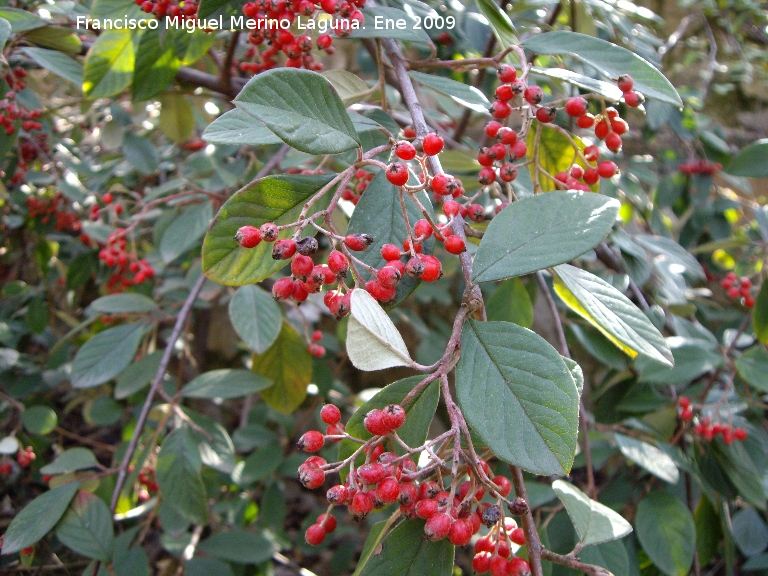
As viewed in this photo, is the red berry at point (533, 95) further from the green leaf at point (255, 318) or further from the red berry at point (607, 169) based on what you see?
the green leaf at point (255, 318)

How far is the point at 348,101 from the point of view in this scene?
959mm

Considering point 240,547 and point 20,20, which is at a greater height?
point 20,20

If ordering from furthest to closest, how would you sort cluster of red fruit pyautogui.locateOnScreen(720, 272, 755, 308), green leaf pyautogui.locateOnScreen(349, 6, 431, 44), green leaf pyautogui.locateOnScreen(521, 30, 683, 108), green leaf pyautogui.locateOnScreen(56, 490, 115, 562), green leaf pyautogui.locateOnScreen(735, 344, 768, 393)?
cluster of red fruit pyautogui.locateOnScreen(720, 272, 755, 308) < green leaf pyautogui.locateOnScreen(735, 344, 768, 393) < green leaf pyautogui.locateOnScreen(56, 490, 115, 562) < green leaf pyautogui.locateOnScreen(349, 6, 431, 44) < green leaf pyautogui.locateOnScreen(521, 30, 683, 108)

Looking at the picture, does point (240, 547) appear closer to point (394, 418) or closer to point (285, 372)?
point (285, 372)

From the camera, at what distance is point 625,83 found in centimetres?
71

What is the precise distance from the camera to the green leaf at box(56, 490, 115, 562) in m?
1.06

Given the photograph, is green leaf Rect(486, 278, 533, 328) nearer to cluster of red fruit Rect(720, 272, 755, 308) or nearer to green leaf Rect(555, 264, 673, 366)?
green leaf Rect(555, 264, 673, 366)

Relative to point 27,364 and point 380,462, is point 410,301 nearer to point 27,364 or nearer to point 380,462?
point 27,364

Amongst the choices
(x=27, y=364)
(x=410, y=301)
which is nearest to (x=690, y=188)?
(x=410, y=301)

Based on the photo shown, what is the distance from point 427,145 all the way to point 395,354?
0.81ft

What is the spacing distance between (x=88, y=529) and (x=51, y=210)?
4.43 ft

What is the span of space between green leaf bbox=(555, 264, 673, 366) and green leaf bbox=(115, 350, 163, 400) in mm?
1173

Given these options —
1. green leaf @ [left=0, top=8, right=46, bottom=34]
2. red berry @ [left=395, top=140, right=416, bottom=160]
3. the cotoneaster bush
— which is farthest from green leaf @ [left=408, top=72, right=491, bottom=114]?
green leaf @ [left=0, top=8, right=46, bottom=34]

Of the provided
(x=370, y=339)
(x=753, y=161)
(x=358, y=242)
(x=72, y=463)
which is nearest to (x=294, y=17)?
(x=358, y=242)
